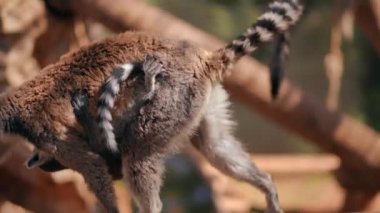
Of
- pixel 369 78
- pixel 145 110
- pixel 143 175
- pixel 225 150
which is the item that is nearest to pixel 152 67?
pixel 145 110

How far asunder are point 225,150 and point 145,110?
43 centimetres

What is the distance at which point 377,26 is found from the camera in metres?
5.87

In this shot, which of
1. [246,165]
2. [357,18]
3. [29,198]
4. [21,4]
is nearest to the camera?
[246,165]

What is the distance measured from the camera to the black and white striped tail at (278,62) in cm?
456

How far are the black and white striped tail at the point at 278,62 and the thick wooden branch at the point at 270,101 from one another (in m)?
0.72

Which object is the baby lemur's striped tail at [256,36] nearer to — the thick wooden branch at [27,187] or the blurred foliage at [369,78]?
the thick wooden branch at [27,187]

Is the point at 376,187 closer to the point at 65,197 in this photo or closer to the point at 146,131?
the point at 65,197

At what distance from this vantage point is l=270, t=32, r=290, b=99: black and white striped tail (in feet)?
15.0

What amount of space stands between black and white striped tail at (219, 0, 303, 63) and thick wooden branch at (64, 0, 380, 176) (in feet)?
4.05

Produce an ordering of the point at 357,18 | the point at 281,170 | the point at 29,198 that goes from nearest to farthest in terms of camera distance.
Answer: the point at 29,198
the point at 357,18
the point at 281,170

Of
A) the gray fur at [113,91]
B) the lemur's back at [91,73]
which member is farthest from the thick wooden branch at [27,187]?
the gray fur at [113,91]

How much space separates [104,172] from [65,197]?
1541mm

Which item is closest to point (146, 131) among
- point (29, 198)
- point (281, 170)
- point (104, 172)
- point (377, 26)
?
point (104, 172)

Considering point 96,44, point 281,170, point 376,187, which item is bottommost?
point 281,170
